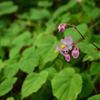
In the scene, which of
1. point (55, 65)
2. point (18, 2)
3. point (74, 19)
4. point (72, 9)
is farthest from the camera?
point (18, 2)

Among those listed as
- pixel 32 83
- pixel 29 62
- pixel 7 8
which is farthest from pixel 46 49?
pixel 7 8

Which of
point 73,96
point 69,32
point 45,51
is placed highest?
point 69,32

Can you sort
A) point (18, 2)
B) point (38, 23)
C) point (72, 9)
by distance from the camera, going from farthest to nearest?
point (18, 2)
point (38, 23)
point (72, 9)

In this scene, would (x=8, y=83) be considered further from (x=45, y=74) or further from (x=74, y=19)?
(x=74, y=19)

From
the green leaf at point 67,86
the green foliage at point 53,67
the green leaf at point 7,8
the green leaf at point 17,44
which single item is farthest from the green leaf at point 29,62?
the green leaf at point 7,8

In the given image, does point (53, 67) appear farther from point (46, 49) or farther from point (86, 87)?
point (86, 87)

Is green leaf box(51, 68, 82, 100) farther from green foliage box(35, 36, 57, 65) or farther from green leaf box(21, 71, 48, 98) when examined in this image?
green foliage box(35, 36, 57, 65)

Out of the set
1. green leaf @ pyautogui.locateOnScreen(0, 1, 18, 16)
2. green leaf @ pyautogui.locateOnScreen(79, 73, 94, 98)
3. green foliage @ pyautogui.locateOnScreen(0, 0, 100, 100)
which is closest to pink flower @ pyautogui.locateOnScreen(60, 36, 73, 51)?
green foliage @ pyautogui.locateOnScreen(0, 0, 100, 100)

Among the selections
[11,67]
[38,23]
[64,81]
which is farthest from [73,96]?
[38,23]

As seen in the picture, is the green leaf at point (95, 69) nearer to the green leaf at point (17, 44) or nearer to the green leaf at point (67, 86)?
the green leaf at point (67, 86)
